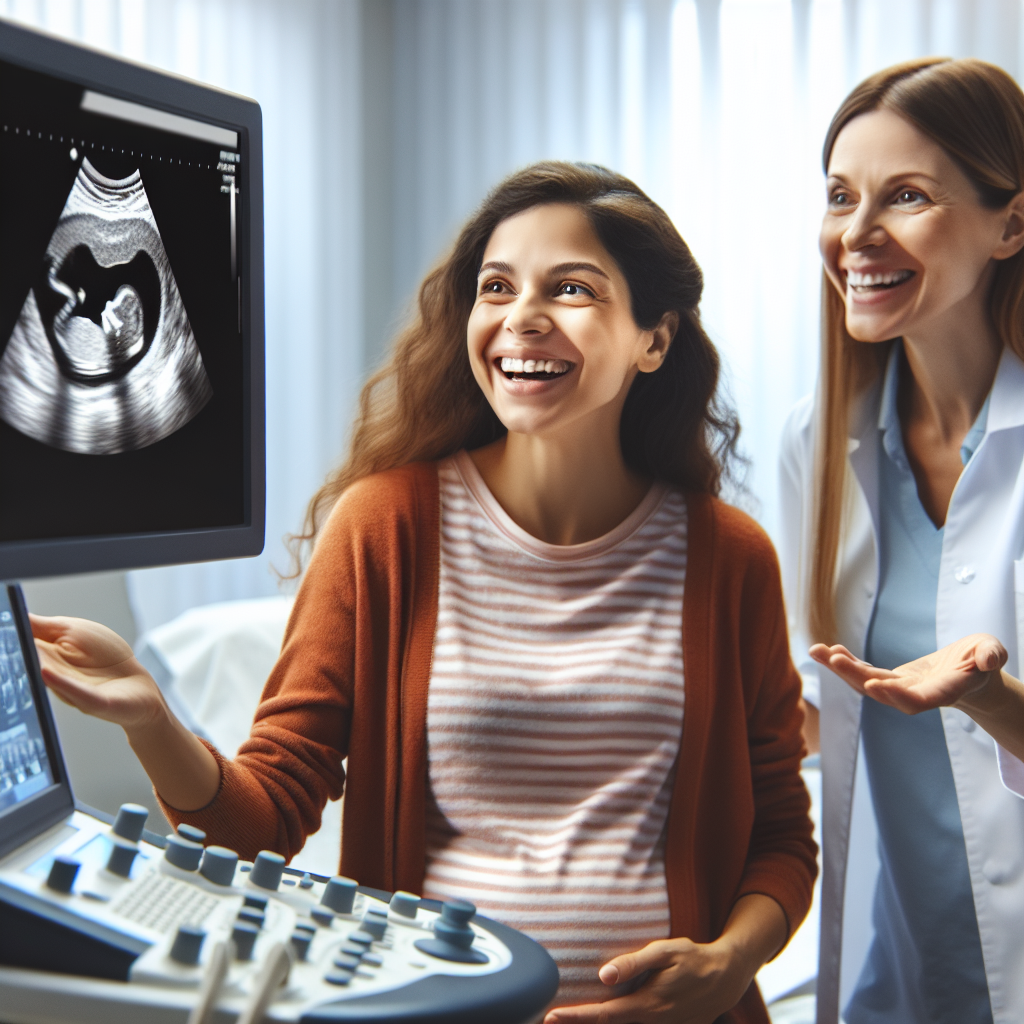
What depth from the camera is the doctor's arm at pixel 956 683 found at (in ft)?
3.19

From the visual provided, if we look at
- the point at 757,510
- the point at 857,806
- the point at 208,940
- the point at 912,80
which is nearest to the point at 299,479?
the point at 757,510

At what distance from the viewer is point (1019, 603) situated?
127 centimetres

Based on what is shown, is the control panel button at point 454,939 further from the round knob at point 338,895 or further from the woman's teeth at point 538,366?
the woman's teeth at point 538,366

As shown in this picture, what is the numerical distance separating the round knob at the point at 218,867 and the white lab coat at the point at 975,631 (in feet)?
2.93

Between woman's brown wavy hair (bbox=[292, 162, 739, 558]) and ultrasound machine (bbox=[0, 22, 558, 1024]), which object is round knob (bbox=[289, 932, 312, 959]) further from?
woman's brown wavy hair (bbox=[292, 162, 739, 558])

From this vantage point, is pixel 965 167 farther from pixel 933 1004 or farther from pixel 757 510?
pixel 933 1004

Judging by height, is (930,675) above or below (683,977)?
above

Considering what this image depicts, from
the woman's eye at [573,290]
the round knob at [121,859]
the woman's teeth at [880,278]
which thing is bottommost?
the round knob at [121,859]

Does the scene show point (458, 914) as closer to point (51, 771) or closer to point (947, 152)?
point (51, 771)

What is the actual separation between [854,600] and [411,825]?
2.28 feet

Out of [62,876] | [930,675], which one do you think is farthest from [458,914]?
[930,675]

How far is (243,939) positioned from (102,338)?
1.26 feet

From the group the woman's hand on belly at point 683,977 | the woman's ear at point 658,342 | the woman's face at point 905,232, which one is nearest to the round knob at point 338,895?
the woman's hand on belly at point 683,977

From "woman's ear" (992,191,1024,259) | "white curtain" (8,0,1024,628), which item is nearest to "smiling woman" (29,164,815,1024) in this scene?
"woman's ear" (992,191,1024,259)
